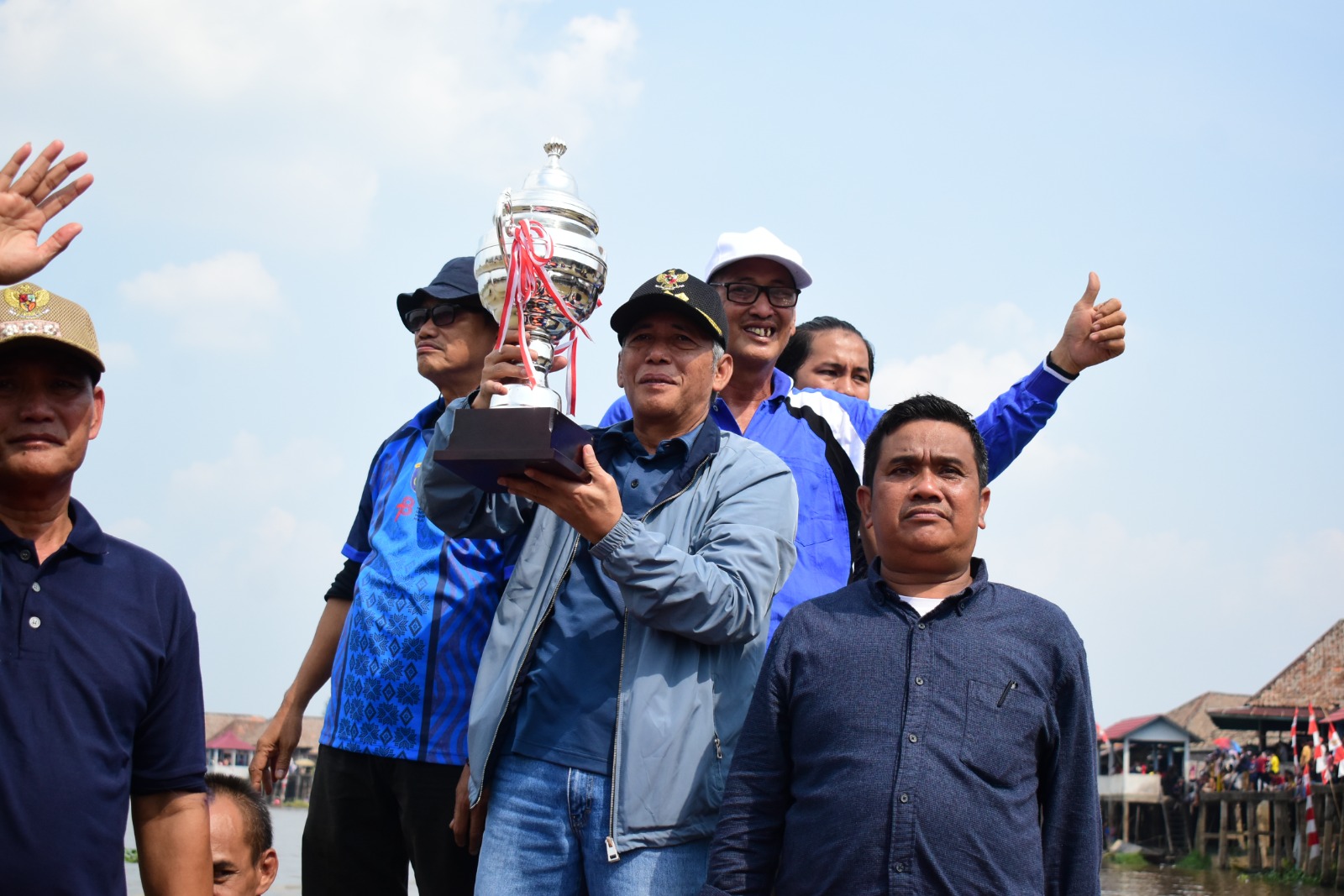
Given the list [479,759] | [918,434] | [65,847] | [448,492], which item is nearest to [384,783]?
[479,759]

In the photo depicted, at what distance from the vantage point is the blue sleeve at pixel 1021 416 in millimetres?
4363

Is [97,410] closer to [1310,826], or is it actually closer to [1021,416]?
[1021,416]

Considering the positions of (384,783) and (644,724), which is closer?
(644,724)

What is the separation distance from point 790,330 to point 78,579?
107 inches

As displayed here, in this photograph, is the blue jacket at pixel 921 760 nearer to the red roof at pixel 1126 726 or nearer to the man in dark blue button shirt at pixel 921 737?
the man in dark blue button shirt at pixel 921 737

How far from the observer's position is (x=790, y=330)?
4.73 metres

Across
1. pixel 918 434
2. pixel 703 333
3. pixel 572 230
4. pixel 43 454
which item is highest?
pixel 572 230

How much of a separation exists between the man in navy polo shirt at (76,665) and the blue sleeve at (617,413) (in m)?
1.79

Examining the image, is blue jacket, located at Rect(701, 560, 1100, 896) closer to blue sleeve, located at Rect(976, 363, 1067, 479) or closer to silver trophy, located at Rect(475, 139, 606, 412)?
silver trophy, located at Rect(475, 139, 606, 412)

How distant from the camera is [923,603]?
318 cm

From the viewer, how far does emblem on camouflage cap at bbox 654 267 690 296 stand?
141 inches

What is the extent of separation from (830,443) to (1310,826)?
25.5m

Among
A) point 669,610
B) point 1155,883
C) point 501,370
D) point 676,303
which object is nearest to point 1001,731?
point 669,610

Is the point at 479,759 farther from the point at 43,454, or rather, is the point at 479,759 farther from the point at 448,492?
the point at 43,454
